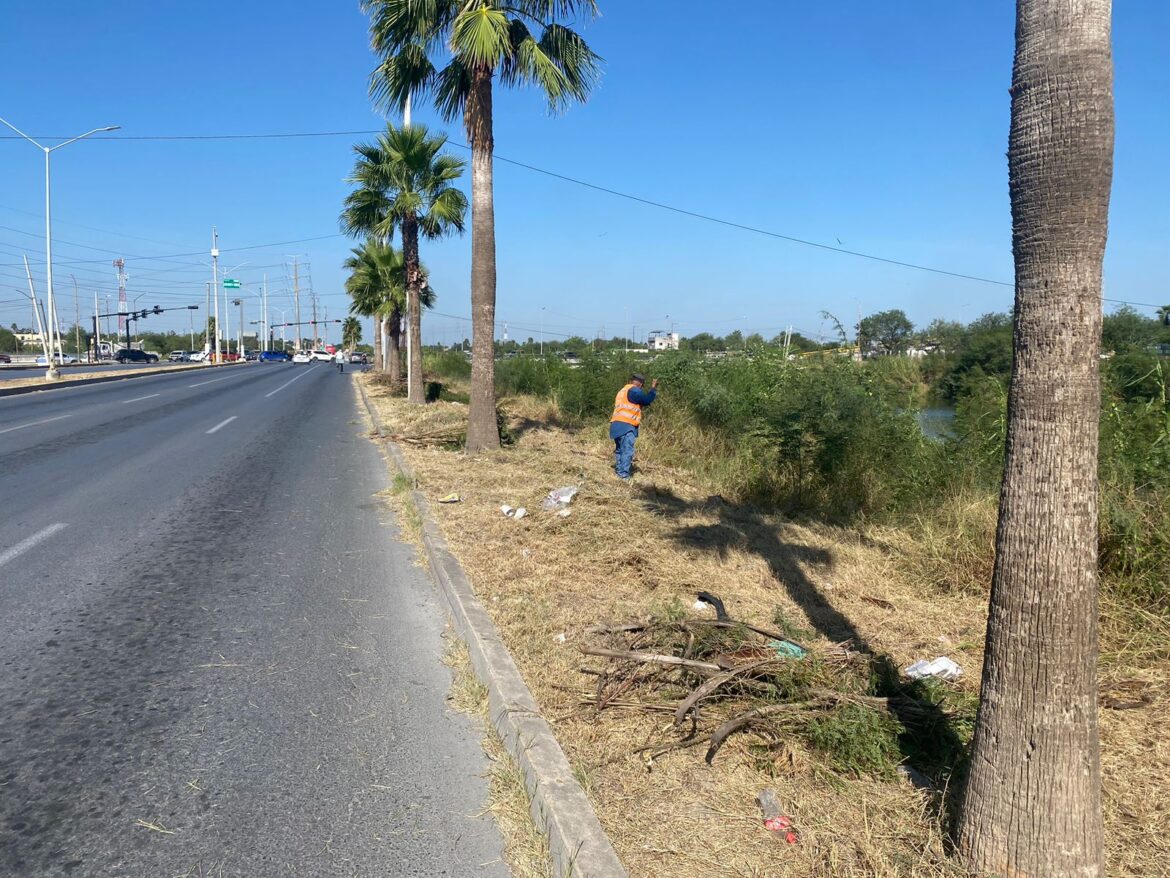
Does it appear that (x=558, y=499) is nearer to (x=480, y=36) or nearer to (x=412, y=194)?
(x=480, y=36)

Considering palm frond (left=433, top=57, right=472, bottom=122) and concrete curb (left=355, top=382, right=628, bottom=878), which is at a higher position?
palm frond (left=433, top=57, right=472, bottom=122)

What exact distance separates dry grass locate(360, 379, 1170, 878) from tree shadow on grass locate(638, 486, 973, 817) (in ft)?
0.11

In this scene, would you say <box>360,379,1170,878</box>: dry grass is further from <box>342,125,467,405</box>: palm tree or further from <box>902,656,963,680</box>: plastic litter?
<box>342,125,467,405</box>: palm tree

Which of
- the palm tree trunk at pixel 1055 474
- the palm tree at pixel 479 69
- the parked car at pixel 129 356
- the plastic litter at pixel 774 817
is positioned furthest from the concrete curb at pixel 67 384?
the parked car at pixel 129 356

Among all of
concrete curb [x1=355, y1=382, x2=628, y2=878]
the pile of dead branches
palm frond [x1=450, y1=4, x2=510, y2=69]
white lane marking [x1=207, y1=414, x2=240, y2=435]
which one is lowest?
white lane marking [x1=207, y1=414, x2=240, y2=435]

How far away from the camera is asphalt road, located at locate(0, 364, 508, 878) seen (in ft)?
10.8

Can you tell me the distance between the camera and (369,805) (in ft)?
11.7

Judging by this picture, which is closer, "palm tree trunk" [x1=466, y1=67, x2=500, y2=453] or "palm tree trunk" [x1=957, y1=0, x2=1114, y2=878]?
"palm tree trunk" [x1=957, y1=0, x2=1114, y2=878]

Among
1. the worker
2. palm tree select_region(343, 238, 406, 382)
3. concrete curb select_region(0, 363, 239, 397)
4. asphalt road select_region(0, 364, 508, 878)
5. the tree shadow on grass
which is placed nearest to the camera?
asphalt road select_region(0, 364, 508, 878)

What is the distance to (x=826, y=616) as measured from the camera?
5.88 metres

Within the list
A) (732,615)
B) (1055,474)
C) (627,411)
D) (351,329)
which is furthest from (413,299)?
(351,329)

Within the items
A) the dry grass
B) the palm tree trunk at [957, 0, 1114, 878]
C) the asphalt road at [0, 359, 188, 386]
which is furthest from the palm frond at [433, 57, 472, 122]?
the asphalt road at [0, 359, 188, 386]

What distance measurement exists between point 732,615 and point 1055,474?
3.14m

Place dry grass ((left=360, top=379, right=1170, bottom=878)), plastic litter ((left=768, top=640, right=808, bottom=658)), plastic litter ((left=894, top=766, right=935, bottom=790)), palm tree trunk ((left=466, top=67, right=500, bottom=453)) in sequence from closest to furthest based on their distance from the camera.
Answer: dry grass ((left=360, top=379, right=1170, bottom=878)), plastic litter ((left=894, top=766, right=935, bottom=790)), plastic litter ((left=768, top=640, right=808, bottom=658)), palm tree trunk ((left=466, top=67, right=500, bottom=453))
